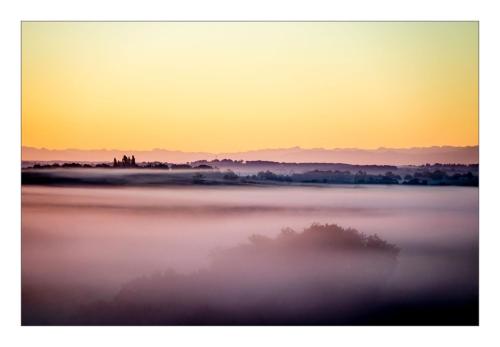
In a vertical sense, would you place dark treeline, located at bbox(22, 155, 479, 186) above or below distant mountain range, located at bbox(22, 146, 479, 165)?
below

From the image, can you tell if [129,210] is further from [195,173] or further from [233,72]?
[233,72]

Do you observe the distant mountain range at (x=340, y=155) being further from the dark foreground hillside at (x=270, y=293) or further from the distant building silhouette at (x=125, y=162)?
the dark foreground hillside at (x=270, y=293)

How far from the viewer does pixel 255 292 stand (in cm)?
360

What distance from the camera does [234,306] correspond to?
359 centimetres

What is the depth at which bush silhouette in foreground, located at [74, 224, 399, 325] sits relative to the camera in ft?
11.8

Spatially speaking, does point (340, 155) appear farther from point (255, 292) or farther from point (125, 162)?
point (125, 162)

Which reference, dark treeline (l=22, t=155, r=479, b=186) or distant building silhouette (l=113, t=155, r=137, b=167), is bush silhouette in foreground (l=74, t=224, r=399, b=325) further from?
distant building silhouette (l=113, t=155, r=137, b=167)

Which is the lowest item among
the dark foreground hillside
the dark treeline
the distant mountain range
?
the dark foreground hillside

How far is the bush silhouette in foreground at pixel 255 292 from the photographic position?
3.59 meters

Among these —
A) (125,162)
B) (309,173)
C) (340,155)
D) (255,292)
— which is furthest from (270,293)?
(125,162)

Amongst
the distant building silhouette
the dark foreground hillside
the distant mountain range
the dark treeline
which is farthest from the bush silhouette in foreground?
the distant building silhouette

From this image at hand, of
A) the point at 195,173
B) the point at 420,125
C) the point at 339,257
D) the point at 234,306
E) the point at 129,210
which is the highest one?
the point at 420,125

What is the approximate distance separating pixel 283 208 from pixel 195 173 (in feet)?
1.95
